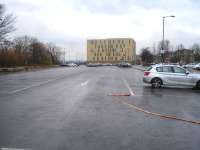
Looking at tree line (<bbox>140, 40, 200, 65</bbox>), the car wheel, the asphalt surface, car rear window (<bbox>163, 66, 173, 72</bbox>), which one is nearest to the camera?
the asphalt surface

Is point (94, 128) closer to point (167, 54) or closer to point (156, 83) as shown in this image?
point (156, 83)

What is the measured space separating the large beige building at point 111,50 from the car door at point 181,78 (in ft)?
487

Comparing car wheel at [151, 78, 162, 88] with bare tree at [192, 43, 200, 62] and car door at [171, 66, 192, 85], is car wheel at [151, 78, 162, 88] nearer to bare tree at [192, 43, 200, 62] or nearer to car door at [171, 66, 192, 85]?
car door at [171, 66, 192, 85]

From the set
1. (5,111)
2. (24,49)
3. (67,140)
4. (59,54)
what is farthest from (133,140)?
(59,54)

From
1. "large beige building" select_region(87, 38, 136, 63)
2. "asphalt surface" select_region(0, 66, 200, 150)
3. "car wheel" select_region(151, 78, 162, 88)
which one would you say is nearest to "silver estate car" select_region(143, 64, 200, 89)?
"car wheel" select_region(151, 78, 162, 88)

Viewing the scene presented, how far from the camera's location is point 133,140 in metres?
6.75

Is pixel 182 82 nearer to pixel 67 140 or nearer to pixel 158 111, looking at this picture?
pixel 158 111

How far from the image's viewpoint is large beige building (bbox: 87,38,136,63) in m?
171

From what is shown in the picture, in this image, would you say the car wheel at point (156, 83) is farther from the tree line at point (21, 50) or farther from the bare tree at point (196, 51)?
the bare tree at point (196, 51)

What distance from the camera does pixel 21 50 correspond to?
335ft

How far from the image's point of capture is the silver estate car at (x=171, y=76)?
1966 centimetres

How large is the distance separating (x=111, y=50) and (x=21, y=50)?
256ft

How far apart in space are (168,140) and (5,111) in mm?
6092

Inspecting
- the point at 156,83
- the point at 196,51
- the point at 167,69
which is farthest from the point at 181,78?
the point at 196,51
